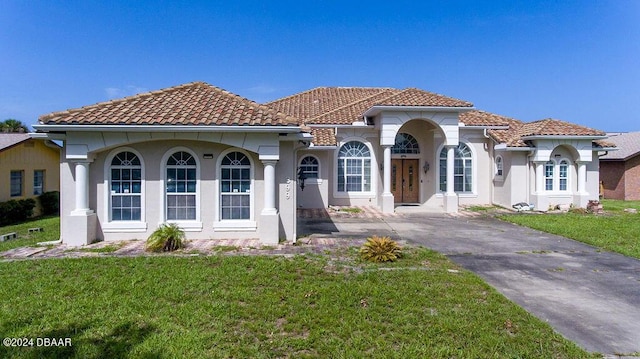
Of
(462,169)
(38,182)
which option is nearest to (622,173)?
(462,169)

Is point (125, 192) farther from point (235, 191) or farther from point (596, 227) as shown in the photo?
point (596, 227)

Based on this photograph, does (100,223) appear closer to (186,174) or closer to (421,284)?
(186,174)

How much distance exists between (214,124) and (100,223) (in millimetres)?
4378

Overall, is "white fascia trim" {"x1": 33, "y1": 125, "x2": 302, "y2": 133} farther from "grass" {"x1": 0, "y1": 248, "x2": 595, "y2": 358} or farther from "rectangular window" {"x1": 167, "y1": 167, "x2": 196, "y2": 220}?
"grass" {"x1": 0, "y1": 248, "x2": 595, "y2": 358}

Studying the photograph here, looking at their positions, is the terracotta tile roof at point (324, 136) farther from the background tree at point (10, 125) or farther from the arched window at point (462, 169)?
the background tree at point (10, 125)

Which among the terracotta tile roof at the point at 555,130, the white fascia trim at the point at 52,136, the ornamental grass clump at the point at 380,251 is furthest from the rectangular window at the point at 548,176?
the white fascia trim at the point at 52,136

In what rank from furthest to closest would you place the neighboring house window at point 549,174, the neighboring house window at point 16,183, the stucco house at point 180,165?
the neighboring house window at point 16,183, the neighboring house window at point 549,174, the stucco house at point 180,165

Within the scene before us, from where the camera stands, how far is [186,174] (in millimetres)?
10195

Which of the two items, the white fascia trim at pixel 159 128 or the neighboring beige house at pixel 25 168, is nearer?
the white fascia trim at pixel 159 128

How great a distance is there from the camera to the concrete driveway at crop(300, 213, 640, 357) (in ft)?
16.4

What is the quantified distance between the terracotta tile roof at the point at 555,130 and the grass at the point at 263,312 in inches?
518

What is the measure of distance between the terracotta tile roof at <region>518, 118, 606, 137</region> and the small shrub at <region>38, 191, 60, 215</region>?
87.3 feet

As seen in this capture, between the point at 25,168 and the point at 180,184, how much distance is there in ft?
52.5

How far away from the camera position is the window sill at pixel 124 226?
10.1m
